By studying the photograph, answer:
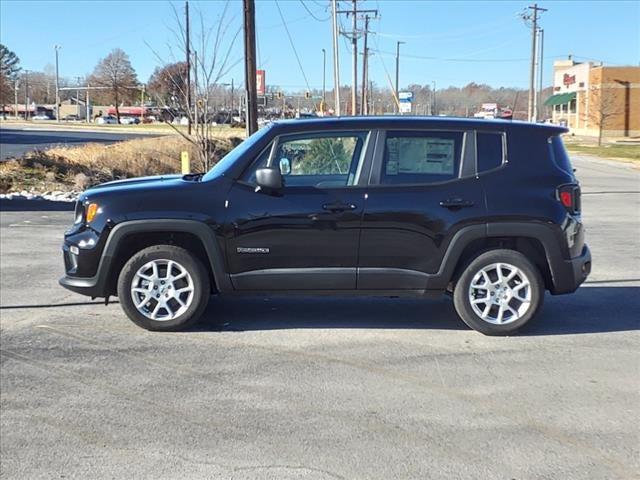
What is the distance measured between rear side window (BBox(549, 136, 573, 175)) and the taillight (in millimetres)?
174

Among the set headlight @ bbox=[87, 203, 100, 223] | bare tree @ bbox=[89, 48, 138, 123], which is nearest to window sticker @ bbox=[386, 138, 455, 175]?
headlight @ bbox=[87, 203, 100, 223]

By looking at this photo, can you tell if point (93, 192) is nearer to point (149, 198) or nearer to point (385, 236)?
point (149, 198)

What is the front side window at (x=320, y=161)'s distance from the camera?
6.30 meters

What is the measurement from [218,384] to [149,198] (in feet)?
6.23

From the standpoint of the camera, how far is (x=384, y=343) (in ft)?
19.8

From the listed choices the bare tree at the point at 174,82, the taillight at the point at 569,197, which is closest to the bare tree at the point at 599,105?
the bare tree at the point at 174,82

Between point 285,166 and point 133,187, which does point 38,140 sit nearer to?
point 133,187

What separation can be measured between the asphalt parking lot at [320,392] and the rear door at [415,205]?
1.99 ft

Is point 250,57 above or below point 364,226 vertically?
above

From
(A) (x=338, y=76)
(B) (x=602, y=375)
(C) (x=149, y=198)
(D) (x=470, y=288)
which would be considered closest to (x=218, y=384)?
(C) (x=149, y=198)

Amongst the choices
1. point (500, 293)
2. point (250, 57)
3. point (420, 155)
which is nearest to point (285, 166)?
point (420, 155)

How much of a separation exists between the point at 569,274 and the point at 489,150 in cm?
126

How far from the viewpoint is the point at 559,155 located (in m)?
6.34

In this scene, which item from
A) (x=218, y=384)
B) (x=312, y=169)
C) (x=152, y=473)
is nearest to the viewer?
(x=152, y=473)
